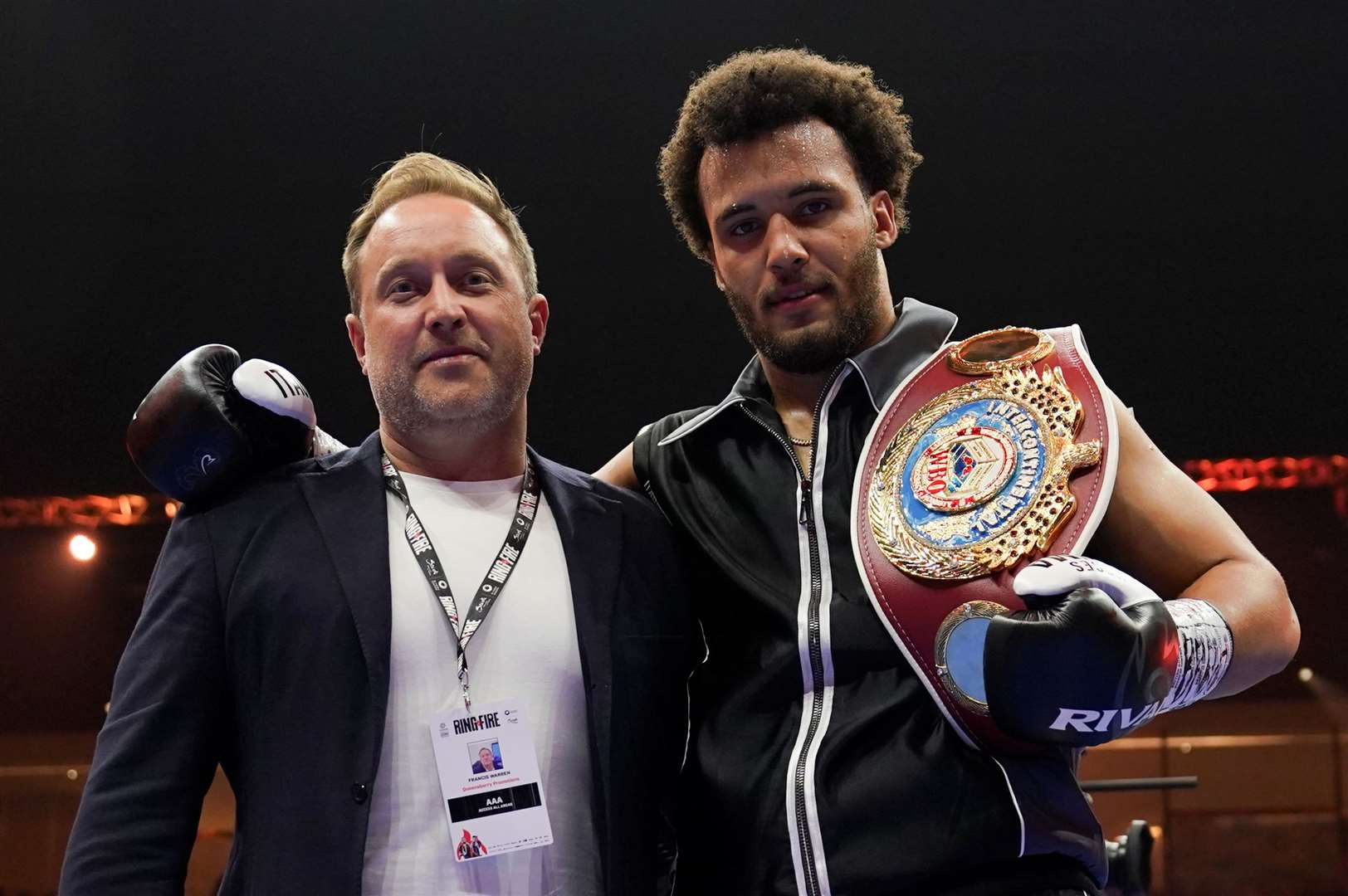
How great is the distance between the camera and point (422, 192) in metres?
1.81

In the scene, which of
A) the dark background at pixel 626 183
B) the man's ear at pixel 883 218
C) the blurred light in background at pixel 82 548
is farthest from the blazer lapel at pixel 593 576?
the blurred light in background at pixel 82 548

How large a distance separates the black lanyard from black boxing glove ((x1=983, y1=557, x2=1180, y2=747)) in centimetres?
66

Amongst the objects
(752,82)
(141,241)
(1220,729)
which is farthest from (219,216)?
(1220,729)

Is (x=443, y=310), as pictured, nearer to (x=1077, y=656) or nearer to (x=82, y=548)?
(x=1077, y=656)

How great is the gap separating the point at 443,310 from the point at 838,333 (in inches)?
22.6

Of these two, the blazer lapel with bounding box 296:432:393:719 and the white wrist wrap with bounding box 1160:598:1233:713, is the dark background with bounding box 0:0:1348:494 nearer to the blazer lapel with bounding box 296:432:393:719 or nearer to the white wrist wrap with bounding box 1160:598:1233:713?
the blazer lapel with bounding box 296:432:393:719

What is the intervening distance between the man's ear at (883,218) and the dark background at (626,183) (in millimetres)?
2049

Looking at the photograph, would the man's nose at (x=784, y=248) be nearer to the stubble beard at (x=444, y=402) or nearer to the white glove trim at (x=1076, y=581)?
the stubble beard at (x=444, y=402)

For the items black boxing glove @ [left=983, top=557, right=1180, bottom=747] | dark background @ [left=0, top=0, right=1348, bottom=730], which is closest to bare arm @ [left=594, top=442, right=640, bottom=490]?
black boxing glove @ [left=983, top=557, right=1180, bottom=747]

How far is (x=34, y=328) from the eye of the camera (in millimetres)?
4738

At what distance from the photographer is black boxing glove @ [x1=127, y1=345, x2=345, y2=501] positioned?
5.02 feet

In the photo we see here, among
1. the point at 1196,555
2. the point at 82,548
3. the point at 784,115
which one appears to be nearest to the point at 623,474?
the point at 784,115

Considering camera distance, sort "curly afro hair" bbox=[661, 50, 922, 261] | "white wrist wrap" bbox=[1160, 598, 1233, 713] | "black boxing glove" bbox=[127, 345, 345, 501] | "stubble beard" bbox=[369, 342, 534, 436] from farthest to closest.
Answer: "curly afro hair" bbox=[661, 50, 922, 261] < "stubble beard" bbox=[369, 342, 534, 436] < "black boxing glove" bbox=[127, 345, 345, 501] < "white wrist wrap" bbox=[1160, 598, 1233, 713]

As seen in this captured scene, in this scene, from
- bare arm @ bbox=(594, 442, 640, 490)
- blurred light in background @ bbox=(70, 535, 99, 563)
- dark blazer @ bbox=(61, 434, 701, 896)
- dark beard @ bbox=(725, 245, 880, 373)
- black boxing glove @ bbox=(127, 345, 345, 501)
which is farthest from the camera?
blurred light in background @ bbox=(70, 535, 99, 563)
